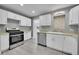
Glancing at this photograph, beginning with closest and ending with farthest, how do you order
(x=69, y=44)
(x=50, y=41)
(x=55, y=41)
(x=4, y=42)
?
1. (x=69, y=44)
2. (x=4, y=42)
3. (x=55, y=41)
4. (x=50, y=41)

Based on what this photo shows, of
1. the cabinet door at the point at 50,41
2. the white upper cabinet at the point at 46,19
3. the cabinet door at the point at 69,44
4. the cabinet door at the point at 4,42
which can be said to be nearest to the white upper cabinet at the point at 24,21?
the white upper cabinet at the point at 46,19

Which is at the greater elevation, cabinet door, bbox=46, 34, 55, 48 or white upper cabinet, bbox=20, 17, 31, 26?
white upper cabinet, bbox=20, 17, 31, 26

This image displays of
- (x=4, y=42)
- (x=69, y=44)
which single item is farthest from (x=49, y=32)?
(x=4, y=42)

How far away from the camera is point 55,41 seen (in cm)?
215

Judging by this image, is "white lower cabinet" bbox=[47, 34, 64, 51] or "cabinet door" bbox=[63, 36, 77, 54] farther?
"white lower cabinet" bbox=[47, 34, 64, 51]

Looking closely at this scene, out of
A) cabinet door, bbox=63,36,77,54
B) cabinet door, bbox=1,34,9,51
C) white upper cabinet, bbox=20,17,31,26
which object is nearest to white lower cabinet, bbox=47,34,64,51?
cabinet door, bbox=63,36,77,54

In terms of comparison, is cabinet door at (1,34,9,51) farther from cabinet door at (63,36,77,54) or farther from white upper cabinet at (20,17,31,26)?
cabinet door at (63,36,77,54)

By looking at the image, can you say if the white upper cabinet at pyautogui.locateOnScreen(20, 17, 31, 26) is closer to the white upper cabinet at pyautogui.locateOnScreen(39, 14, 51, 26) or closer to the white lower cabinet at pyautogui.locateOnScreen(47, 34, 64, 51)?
the white upper cabinet at pyautogui.locateOnScreen(39, 14, 51, 26)

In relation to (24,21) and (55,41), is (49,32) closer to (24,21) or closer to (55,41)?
(55,41)

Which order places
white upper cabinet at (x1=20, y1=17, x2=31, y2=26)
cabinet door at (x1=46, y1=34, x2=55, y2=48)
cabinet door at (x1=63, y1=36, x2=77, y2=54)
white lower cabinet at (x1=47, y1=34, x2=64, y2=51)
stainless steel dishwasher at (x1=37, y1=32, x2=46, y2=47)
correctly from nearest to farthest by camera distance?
cabinet door at (x1=63, y1=36, x2=77, y2=54), white lower cabinet at (x1=47, y1=34, x2=64, y2=51), cabinet door at (x1=46, y1=34, x2=55, y2=48), stainless steel dishwasher at (x1=37, y1=32, x2=46, y2=47), white upper cabinet at (x1=20, y1=17, x2=31, y2=26)

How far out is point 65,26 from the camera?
236 centimetres

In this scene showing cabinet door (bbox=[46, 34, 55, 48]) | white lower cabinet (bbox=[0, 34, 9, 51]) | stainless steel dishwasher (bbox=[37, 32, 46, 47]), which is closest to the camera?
white lower cabinet (bbox=[0, 34, 9, 51])

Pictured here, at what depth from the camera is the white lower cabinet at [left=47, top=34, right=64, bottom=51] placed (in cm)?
199
